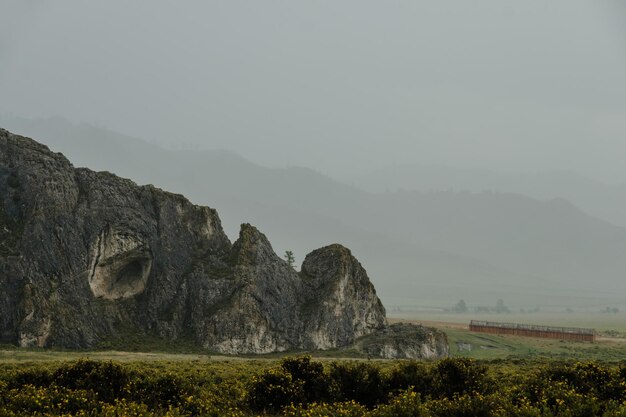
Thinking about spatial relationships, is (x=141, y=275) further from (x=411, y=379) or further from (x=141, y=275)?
(x=411, y=379)

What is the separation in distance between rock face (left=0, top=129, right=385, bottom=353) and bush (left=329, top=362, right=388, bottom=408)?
62.5 meters

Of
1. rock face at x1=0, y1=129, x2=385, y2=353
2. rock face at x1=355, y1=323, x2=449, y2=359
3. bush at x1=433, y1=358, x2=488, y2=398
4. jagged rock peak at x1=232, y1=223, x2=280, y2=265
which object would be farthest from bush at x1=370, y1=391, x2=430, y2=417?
jagged rock peak at x1=232, y1=223, x2=280, y2=265

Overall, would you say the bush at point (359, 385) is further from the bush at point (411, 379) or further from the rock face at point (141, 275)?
the rock face at point (141, 275)

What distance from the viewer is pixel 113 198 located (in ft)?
354

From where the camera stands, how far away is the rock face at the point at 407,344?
110m

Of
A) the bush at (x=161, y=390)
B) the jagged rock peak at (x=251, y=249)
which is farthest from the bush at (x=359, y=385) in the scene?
the jagged rock peak at (x=251, y=249)

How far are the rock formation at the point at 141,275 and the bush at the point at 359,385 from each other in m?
62.5

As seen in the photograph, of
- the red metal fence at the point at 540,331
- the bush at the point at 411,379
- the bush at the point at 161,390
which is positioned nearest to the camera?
the bush at the point at 161,390

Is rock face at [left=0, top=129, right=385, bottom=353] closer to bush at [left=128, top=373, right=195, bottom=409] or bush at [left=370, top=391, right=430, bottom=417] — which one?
bush at [left=128, top=373, right=195, bottom=409]

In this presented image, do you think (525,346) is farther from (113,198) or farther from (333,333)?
(113,198)

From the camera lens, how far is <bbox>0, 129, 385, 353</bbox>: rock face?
9306 cm

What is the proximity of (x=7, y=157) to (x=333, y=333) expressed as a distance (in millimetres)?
68891

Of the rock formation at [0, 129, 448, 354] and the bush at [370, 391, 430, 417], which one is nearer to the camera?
the bush at [370, 391, 430, 417]

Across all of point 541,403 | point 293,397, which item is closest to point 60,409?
point 293,397
